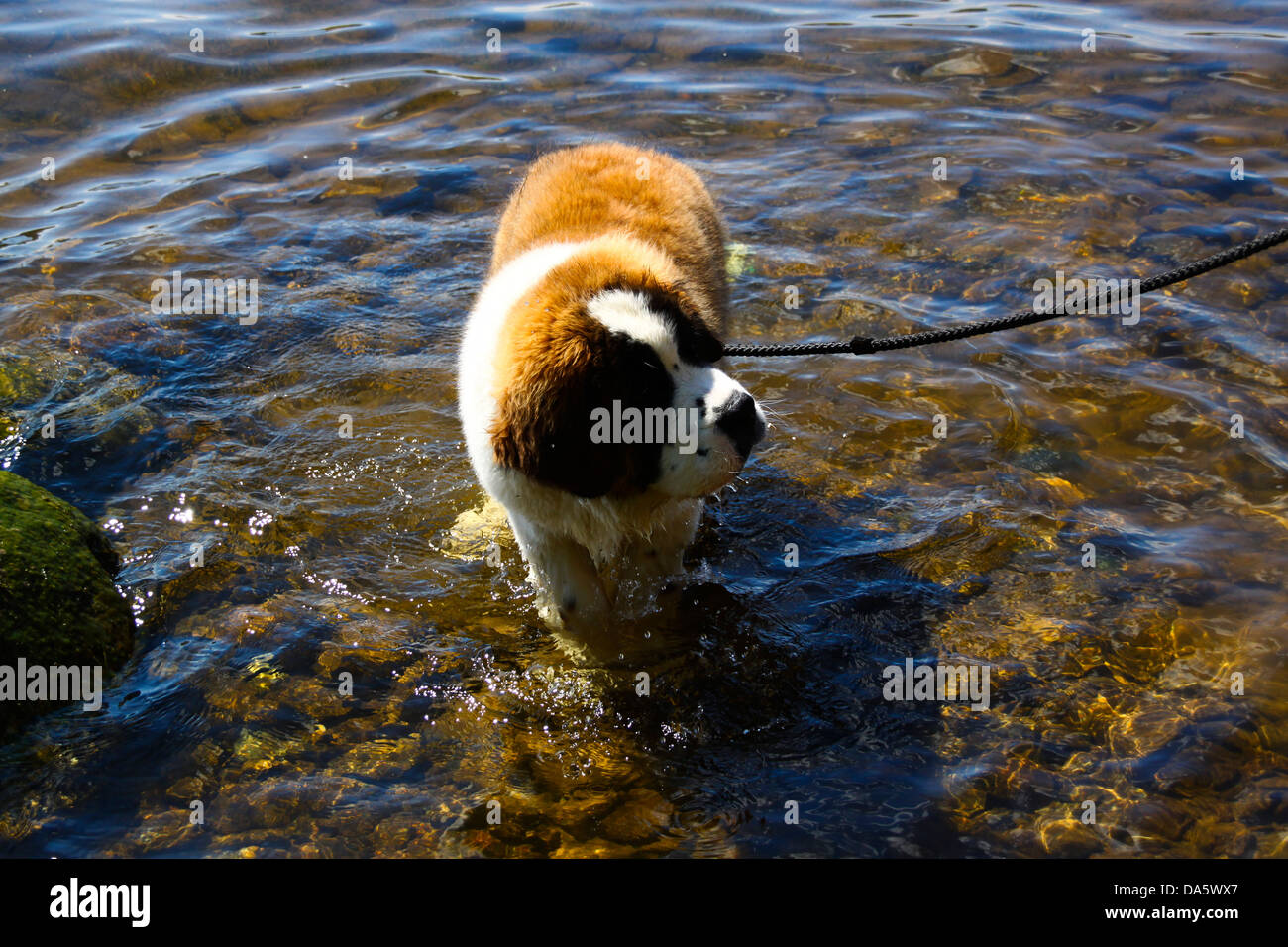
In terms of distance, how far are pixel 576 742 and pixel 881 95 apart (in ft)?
25.1

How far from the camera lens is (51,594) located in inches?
156

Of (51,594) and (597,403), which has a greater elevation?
(597,403)

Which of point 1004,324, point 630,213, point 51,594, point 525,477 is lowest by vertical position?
point 51,594

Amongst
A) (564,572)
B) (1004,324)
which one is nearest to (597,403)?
(564,572)

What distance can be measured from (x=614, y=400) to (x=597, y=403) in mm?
55

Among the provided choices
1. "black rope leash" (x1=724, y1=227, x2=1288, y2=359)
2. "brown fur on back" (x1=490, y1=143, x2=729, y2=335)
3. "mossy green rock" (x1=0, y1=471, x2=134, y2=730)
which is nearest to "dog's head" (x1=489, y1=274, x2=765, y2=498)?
"brown fur on back" (x1=490, y1=143, x2=729, y2=335)

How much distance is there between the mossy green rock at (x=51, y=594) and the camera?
148 inches

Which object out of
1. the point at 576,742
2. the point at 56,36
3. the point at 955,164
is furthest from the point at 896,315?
the point at 56,36

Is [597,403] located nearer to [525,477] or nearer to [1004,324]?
[525,477]

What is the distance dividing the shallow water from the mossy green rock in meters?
0.14

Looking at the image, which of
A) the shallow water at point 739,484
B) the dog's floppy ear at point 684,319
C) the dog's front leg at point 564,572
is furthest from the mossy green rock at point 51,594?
the dog's floppy ear at point 684,319

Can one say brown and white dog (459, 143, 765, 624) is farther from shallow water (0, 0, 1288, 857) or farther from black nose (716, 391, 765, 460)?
shallow water (0, 0, 1288, 857)

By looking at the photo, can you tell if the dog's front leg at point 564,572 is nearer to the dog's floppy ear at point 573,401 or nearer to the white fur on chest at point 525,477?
the white fur on chest at point 525,477

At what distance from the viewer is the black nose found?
11.0 ft
